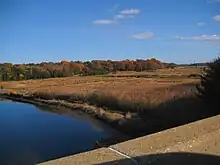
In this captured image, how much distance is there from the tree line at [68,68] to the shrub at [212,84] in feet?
257

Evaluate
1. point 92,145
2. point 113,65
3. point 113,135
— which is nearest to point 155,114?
point 113,135

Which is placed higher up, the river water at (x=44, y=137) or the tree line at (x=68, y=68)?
the tree line at (x=68, y=68)

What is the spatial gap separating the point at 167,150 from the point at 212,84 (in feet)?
31.8

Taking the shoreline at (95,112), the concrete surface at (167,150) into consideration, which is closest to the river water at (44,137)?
the shoreline at (95,112)

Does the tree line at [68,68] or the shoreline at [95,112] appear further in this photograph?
the tree line at [68,68]

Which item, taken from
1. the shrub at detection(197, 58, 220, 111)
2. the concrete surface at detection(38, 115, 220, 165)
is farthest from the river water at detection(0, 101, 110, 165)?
the concrete surface at detection(38, 115, 220, 165)

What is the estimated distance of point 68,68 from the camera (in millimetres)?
101625

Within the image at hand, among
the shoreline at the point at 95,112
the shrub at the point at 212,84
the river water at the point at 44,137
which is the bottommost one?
the river water at the point at 44,137

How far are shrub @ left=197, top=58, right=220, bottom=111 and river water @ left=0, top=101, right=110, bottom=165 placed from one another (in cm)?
627

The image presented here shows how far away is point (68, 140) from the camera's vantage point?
1811 centimetres

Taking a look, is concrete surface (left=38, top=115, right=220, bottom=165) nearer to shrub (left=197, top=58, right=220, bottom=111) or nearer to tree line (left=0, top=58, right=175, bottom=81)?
shrub (left=197, top=58, right=220, bottom=111)

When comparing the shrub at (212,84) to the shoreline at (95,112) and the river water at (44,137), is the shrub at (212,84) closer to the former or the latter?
the shoreline at (95,112)

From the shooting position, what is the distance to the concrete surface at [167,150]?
2.06 m

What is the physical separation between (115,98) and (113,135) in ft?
30.2
